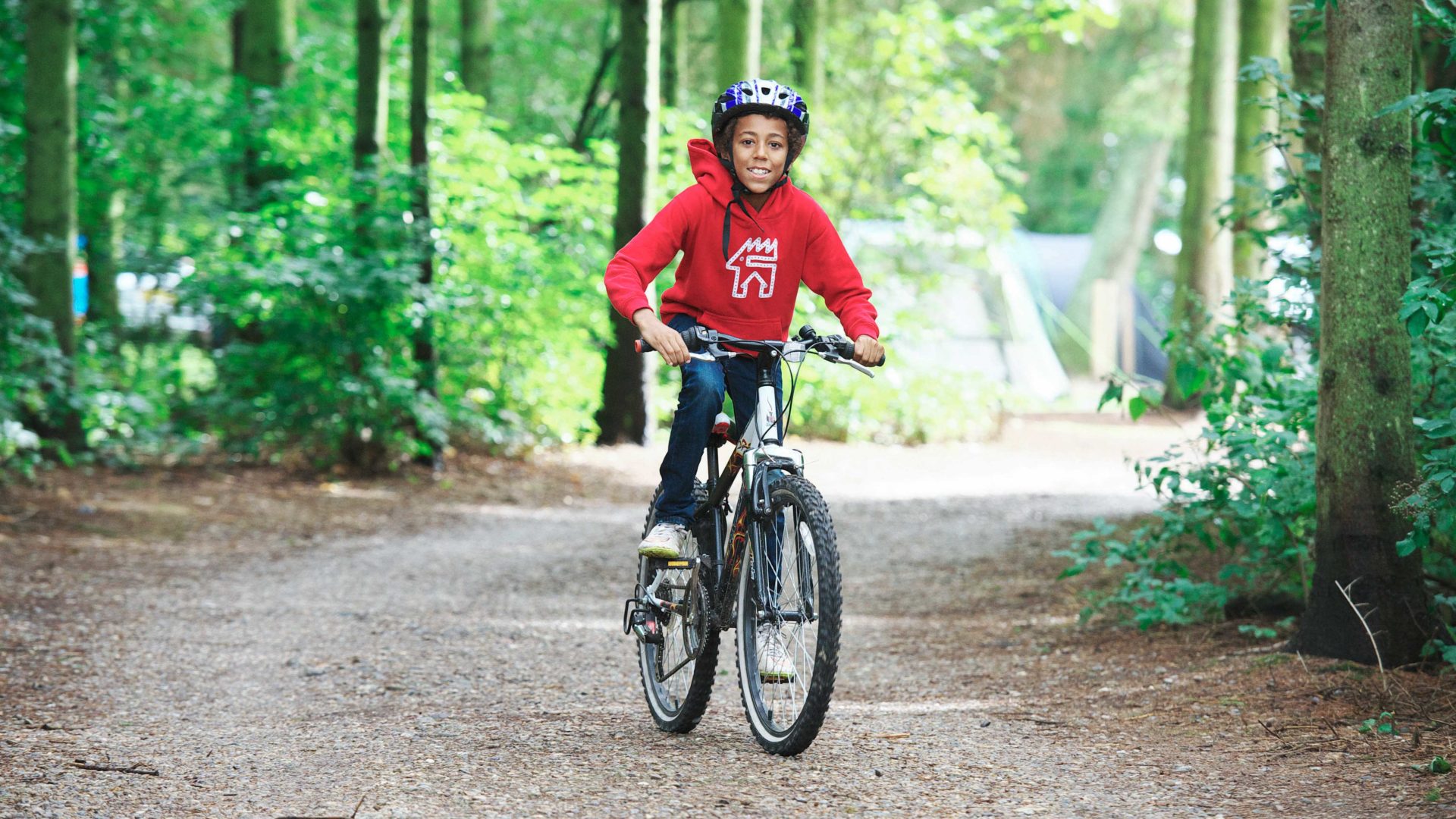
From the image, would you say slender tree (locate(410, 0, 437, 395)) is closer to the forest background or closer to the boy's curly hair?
the forest background

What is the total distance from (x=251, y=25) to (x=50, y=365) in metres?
4.37

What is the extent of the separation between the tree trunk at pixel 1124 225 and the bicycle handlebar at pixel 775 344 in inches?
1110

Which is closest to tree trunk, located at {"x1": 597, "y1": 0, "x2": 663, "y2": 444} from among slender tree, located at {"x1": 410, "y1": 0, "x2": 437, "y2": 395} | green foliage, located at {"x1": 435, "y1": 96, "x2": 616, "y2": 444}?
→ green foliage, located at {"x1": 435, "y1": 96, "x2": 616, "y2": 444}

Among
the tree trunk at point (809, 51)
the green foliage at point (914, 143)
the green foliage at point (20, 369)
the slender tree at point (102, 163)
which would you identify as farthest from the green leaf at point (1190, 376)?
the tree trunk at point (809, 51)

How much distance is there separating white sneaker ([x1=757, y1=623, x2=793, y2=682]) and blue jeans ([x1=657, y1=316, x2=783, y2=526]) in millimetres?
496

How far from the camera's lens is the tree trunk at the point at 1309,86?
5617 millimetres

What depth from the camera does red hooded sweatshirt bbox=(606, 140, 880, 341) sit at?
169 inches

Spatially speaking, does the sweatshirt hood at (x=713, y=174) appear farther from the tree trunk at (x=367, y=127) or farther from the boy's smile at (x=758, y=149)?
the tree trunk at (x=367, y=127)

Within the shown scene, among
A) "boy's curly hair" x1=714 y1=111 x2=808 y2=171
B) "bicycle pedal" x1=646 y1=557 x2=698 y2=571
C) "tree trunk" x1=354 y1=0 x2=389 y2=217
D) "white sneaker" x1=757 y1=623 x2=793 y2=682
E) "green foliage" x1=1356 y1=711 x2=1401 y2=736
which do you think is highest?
"tree trunk" x1=354 y1=0 x2=389 y2=217

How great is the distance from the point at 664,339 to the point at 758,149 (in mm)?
778

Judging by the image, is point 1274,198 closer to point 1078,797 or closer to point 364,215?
point 1078,797

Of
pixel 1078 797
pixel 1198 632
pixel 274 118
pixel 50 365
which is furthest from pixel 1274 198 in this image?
pixel 274 118

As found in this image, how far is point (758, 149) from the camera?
169 inches

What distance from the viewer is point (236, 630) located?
642cm
